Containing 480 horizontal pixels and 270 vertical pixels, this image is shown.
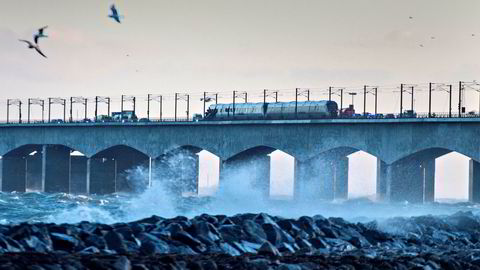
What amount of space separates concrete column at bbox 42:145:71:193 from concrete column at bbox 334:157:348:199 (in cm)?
3400

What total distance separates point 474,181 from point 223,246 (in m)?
70.8

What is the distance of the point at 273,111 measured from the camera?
10212cm

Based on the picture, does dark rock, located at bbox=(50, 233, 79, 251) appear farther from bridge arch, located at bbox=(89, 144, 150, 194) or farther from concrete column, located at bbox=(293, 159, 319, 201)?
bridge arch, located at bbox=(89, 144, 150, 194)

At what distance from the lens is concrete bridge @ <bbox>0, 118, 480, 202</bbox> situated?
89000mm

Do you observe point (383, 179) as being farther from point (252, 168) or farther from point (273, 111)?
point (252, 168)

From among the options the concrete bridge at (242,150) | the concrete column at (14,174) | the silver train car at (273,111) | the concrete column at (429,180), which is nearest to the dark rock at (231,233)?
the concrete bridge at (242,150)

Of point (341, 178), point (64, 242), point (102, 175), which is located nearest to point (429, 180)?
point (341, 178)

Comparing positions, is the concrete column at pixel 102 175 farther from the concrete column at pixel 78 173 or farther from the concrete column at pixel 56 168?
the concrete column at pixel 56 168

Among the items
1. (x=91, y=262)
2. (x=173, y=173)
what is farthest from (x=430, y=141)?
(x=91, y=262)

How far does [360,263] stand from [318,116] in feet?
217

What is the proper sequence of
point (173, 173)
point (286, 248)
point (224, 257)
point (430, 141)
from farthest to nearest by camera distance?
point (173, 173)
point (430, 141)
point (286, 248)
point (224, 257)

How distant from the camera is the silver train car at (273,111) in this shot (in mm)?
98750

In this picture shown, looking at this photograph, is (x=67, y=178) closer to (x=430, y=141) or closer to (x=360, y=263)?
(x=430, y=141)

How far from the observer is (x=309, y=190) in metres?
97.4
